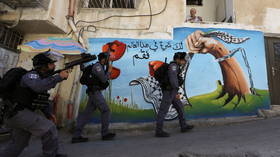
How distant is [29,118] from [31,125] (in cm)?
9

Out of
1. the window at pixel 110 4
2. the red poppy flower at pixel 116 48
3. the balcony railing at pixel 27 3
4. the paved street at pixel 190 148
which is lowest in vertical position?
the paved street at pixel 190 148

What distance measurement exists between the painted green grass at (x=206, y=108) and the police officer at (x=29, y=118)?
105 inches

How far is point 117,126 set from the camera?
495cm

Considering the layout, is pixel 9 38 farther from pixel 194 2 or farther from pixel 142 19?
pixel 194 2

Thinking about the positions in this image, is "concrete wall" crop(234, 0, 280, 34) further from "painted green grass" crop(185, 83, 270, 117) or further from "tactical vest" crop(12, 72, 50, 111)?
"tactical vest" crop(12, 72, 50, 111)

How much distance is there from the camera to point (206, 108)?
5137 mm

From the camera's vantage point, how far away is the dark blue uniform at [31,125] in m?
2.23

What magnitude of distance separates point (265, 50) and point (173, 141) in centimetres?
470

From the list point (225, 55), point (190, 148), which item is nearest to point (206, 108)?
point (225, 55)

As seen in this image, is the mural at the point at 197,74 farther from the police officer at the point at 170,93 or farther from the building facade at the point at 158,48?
the police officer at the point at 170,93

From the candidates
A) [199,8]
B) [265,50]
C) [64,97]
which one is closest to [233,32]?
[265,50]

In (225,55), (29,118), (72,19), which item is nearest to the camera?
(29,118)

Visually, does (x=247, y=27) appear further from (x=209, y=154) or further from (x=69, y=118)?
(x=69, y=118)

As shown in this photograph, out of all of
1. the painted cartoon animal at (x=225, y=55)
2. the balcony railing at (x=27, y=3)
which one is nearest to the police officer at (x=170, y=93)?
the painted cartoon animal at (x=225, y=55)
